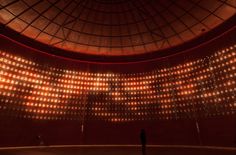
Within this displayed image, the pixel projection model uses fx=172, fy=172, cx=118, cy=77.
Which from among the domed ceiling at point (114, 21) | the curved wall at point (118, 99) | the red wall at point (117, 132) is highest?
the domed ceiling at point (114, 21)

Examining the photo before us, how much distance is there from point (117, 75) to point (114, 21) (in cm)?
852

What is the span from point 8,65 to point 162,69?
69.7ft

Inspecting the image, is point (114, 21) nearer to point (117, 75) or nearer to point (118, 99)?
point (117, 75)

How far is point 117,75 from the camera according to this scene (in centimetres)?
2805

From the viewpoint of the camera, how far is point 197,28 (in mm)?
23672

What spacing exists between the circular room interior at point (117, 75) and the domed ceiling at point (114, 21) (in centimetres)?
13

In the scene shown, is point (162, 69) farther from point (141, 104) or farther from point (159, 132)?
point (159, 132)

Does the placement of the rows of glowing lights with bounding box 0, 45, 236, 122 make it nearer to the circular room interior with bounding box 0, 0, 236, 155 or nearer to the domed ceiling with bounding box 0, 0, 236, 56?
the circular room interior with bounding box 0, 0, 236, 155

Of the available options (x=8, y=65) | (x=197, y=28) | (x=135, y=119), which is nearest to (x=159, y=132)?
(x=135, y=119)

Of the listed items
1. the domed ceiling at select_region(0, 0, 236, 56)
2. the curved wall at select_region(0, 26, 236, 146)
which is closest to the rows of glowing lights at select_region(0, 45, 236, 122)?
the curved wall at select_region(0, 26, 236, 146)

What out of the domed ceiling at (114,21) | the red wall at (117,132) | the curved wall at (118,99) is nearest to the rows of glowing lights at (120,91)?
the curved wall at (118,99)

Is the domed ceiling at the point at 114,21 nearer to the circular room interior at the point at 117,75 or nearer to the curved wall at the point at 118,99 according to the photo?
the circular room interior at the point at 117,75

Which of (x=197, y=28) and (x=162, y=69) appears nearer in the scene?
(x=197, y=28)

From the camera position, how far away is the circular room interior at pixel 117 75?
20.5 meters
